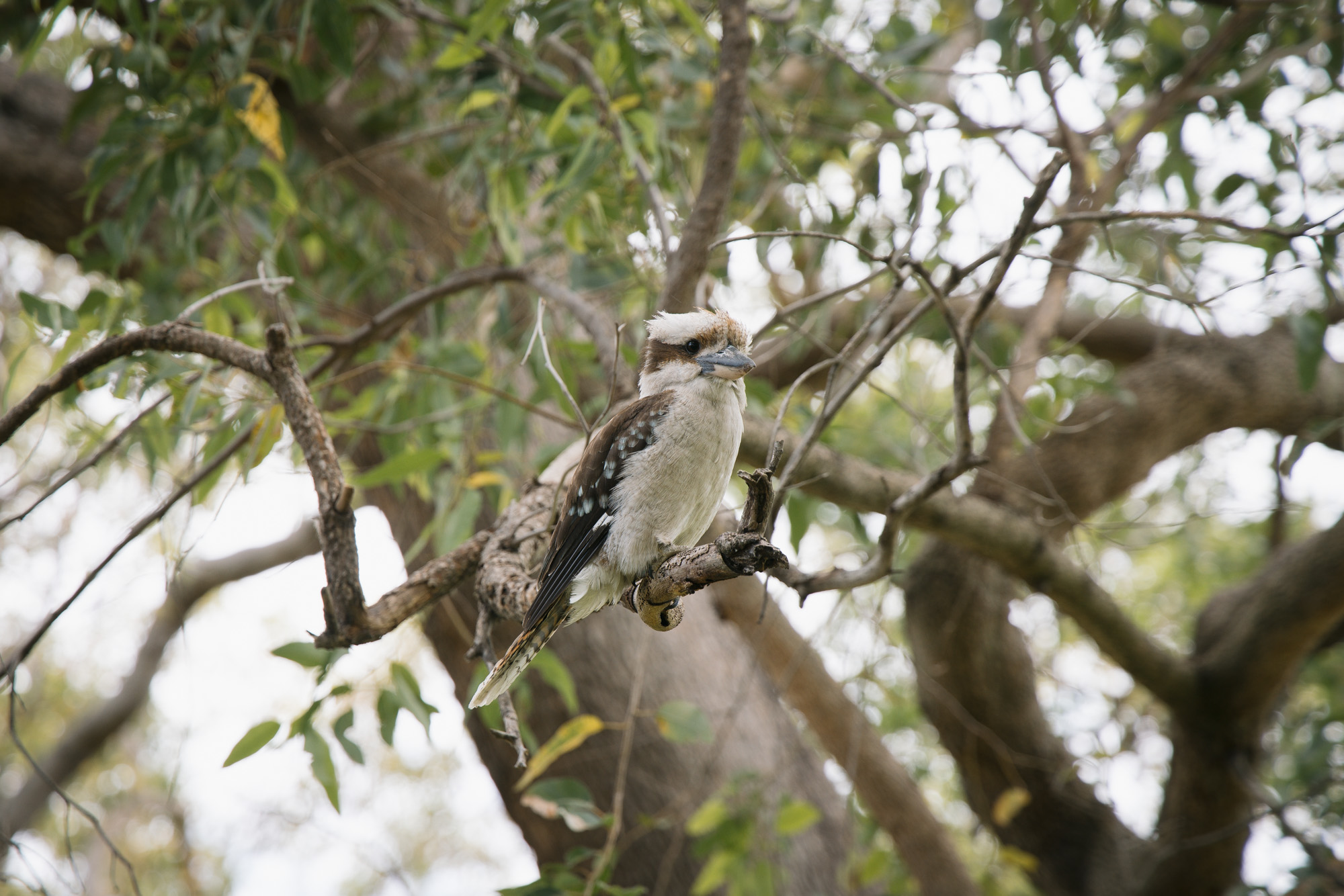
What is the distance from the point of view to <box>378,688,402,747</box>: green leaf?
1.97 metres

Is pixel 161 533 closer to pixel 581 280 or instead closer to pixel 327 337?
pixel 327 337

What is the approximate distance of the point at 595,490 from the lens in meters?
1.70

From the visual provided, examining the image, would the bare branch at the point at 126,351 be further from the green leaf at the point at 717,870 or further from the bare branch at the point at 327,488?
the green leaf at the point at 717,870

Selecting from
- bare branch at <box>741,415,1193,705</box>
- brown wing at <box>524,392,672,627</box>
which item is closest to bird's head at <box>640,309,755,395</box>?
brown wing at <box>524,392,672,627</box>

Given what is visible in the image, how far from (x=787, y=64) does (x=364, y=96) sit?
6.36 ft

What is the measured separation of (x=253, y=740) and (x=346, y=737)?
21 centimetres

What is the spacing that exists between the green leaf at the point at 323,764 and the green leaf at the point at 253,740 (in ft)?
0.21

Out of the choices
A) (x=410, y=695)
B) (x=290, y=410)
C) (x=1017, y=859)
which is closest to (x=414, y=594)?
(x=290, y=410)

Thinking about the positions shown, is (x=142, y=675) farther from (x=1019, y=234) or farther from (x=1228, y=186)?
(x=1228, y=186)

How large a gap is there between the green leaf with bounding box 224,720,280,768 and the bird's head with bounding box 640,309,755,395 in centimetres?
98

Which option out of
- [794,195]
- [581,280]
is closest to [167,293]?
[581,280]

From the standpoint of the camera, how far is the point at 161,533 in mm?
2111

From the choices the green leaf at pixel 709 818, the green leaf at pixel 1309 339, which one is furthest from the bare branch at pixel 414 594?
the green leaf at pixel 1309 339

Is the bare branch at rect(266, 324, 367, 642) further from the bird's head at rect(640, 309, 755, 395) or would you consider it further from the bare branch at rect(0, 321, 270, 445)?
the bird's head at rect(640, 309, 755, 395)
